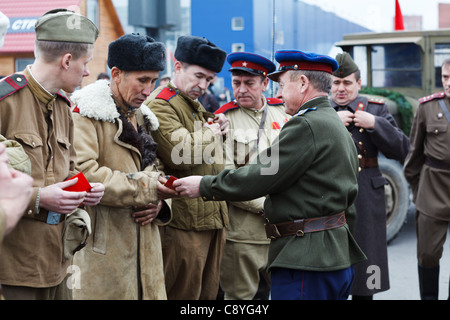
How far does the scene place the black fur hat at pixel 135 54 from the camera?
3.28 m

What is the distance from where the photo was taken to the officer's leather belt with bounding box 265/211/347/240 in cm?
296

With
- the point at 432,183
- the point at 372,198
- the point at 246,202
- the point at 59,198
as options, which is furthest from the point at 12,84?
the point at 432,183

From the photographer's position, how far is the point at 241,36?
20844mm

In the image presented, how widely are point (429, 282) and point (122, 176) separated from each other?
3.15m

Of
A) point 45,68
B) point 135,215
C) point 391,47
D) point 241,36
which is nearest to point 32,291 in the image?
point 135,215

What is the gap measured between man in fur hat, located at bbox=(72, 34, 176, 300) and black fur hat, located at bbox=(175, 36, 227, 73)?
50cm

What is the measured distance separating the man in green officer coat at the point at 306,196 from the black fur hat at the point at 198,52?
38.0 inches

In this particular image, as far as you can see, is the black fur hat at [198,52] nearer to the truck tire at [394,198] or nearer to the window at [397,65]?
the truck tire at [394,198]

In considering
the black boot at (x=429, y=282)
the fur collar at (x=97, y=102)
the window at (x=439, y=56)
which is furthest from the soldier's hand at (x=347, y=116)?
the window at (x=439, y=56)

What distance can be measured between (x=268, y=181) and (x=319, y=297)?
67cm

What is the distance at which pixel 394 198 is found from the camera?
23.7 feet

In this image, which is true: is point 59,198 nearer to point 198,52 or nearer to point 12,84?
point 12,84

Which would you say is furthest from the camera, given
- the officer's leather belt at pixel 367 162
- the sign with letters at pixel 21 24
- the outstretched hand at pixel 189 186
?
the sign with letters at pixel 21 24
